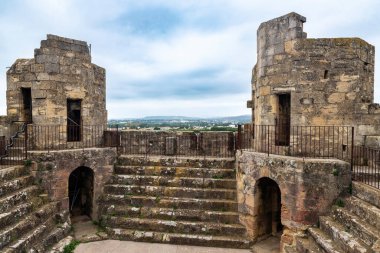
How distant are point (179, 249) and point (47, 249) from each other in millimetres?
3674

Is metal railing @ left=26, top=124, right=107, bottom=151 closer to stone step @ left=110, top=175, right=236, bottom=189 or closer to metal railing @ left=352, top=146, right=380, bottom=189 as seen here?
stone step @ left=110, top=175, right=236, bottom=189

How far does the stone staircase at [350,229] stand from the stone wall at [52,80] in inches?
363

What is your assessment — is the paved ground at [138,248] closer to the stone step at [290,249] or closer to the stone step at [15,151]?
the stone step at [290,249]

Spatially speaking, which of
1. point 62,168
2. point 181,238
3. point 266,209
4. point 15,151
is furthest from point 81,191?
point 266,209

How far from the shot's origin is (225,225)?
31.6ft

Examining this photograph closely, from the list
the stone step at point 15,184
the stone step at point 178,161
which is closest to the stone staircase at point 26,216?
the stone step at point 15,184

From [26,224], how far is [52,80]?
5484 mm

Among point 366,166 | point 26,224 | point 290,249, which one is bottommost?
point 290,249

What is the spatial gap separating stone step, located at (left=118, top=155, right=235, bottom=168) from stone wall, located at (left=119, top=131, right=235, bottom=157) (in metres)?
1.39

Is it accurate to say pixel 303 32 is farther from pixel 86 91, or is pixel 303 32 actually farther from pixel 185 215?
pixel 86 91

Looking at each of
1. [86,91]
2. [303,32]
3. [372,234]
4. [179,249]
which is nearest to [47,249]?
[179,249]

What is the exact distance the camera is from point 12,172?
920 centimetres

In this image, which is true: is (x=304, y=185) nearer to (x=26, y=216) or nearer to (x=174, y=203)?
(x=174, y=203)

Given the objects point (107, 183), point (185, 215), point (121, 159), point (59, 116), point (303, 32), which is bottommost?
point (185, 215)
